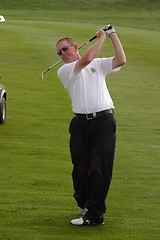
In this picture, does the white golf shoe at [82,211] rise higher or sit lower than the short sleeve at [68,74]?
lower

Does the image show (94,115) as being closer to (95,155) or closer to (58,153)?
(95,155)

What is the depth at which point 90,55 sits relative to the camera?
8023 millimetres

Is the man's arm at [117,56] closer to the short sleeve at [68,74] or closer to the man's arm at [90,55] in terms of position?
the man's arm at [90,55]

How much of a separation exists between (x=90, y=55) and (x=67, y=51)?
1.31 ft

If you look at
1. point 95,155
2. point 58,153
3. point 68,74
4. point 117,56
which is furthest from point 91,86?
point 58,153

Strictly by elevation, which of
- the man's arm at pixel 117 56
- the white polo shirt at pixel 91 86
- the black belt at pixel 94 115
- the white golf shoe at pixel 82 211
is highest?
the man's arm at pixel 117 56

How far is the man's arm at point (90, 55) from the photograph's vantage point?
8023 millimetres

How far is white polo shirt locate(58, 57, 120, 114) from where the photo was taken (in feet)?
27.0

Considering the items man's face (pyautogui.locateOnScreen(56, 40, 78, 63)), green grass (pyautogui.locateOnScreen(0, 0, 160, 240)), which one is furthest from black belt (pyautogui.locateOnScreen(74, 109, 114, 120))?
green grass (pyautogui.locateOnScreen(0, 0, 160, 240))

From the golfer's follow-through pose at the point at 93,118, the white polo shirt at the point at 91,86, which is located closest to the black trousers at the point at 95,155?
the golfer's follow-through pose at the point at 93,118

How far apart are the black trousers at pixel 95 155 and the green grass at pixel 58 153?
0.33 metres

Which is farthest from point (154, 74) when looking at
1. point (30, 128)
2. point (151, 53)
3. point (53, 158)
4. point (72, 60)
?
point (72, 60)

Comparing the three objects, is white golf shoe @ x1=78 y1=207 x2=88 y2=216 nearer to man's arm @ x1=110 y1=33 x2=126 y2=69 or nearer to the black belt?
the black belt

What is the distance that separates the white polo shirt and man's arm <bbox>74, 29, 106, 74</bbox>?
0.12 meters
